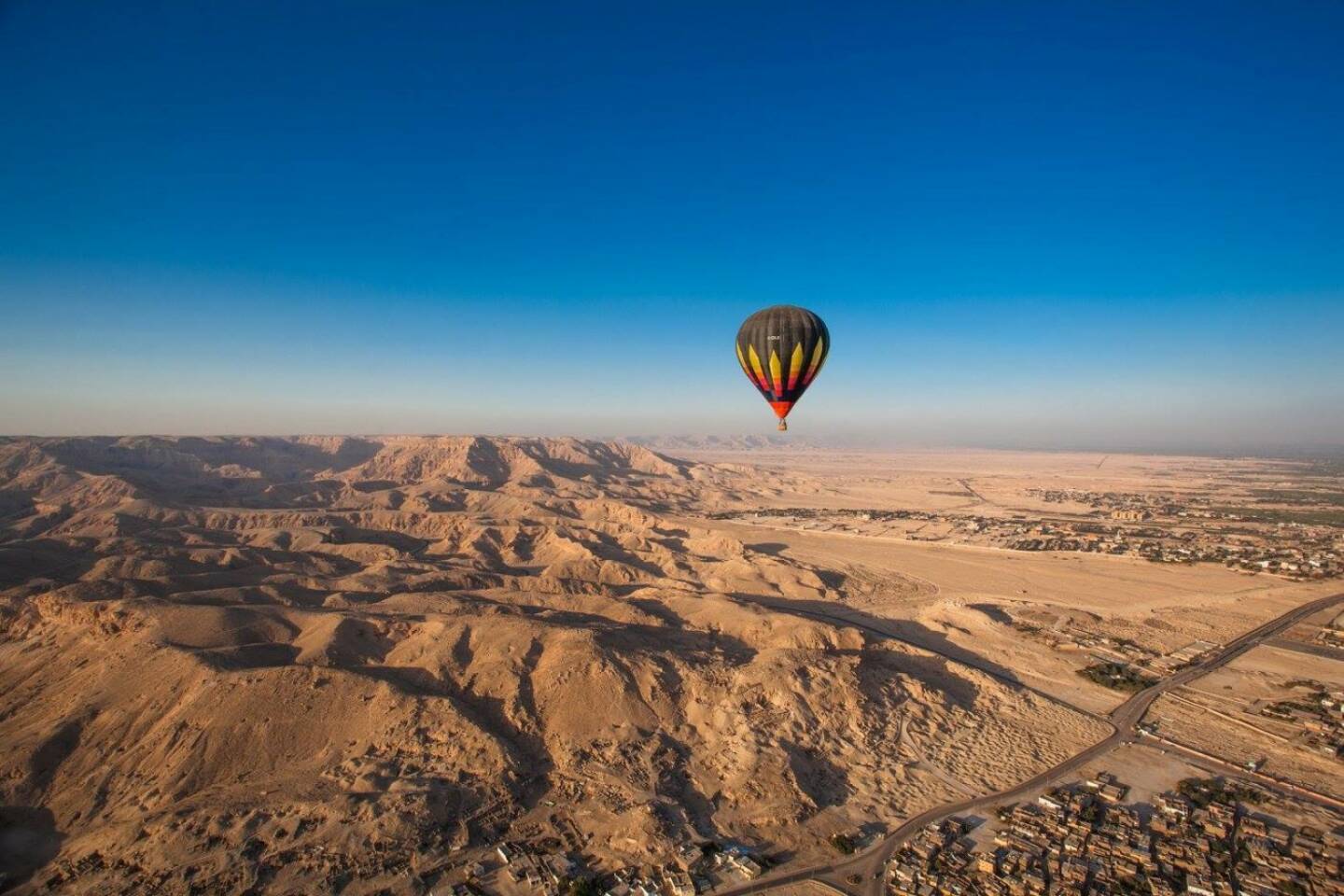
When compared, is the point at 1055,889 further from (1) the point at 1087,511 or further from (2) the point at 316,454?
(2) the point at 316,454

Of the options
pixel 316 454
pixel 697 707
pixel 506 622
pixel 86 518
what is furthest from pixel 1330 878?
pixel 316 454

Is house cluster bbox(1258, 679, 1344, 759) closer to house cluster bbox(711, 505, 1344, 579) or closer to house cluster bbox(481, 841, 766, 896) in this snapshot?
house cluster bbox(481, 841, 766, 896)

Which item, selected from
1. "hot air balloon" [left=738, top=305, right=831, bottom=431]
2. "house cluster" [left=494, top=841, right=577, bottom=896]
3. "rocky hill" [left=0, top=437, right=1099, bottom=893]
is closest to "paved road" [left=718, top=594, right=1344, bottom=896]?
"rocky hill" [left=0, top=437, right=1099, bottom=893]

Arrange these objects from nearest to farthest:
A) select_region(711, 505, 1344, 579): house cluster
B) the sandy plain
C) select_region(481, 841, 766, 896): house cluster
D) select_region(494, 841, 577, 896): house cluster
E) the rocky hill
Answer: select_region(481, 841, 766, 896): house cluster < select_region(494, 841, 577, 896): house cluster < the rocky hill < the sandy plain < select_region(711, 505, 1344, 579): house cluster

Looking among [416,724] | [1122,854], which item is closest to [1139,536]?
[1122,854]

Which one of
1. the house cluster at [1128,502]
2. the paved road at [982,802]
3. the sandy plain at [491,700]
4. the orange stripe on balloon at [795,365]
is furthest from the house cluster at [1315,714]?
the house cluster at [1128,502]

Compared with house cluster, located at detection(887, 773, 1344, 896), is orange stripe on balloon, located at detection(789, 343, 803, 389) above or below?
above
